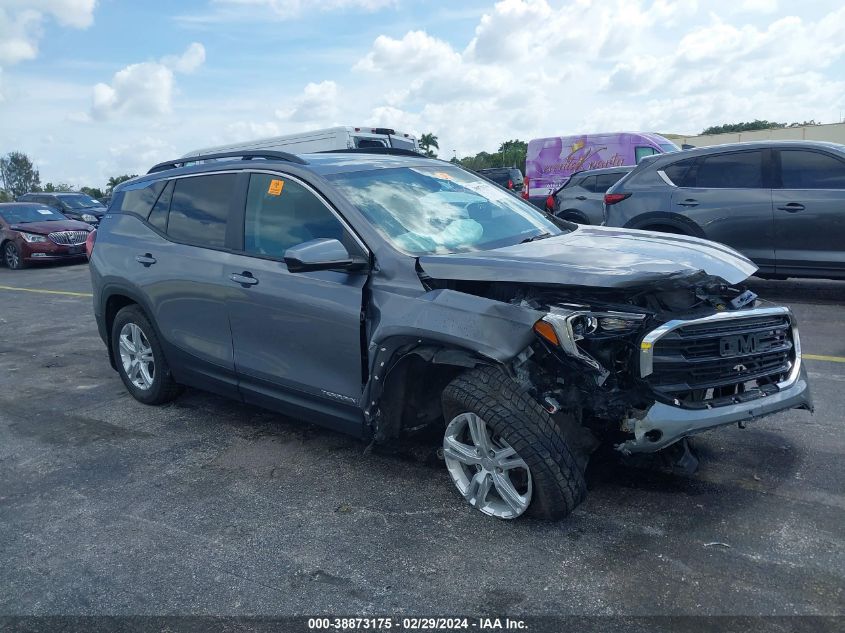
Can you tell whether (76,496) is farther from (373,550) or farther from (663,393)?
(663,393)

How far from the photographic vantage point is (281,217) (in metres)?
4.40

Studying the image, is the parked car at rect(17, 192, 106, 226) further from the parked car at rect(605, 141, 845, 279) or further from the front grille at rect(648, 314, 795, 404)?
the front grille at rect(648, 314, 795, 404)

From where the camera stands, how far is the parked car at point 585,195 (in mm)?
13148

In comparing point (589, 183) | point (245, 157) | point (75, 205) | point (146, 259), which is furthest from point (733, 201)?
point (75, 205)

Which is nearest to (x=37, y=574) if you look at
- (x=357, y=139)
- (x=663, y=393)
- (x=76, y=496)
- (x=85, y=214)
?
(x=76, y=496)

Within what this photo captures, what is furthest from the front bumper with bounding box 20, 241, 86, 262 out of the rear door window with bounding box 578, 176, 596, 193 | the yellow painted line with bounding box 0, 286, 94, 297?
the rear door window with bounding box 578, 176, 596, 193

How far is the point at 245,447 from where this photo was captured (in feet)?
15.4

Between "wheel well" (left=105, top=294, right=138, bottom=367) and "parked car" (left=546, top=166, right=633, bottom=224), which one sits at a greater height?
"parked car" (left=546, top=166, right=633, bottom=224)

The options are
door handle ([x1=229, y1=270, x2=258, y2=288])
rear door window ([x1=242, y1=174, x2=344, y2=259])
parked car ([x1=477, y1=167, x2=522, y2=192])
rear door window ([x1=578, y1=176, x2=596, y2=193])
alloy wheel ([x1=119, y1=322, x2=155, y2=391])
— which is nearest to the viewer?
rear door window ([x1=242, y1=174, x2=344, y2=259])

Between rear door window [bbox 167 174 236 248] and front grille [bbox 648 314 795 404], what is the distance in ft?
9.22

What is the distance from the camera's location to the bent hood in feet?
Answer: 10.7

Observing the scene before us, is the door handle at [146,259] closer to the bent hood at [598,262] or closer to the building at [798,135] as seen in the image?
the bent hood at [598,262]

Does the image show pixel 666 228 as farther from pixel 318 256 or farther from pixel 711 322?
pixel 318 256

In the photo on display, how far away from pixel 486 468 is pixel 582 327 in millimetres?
821
